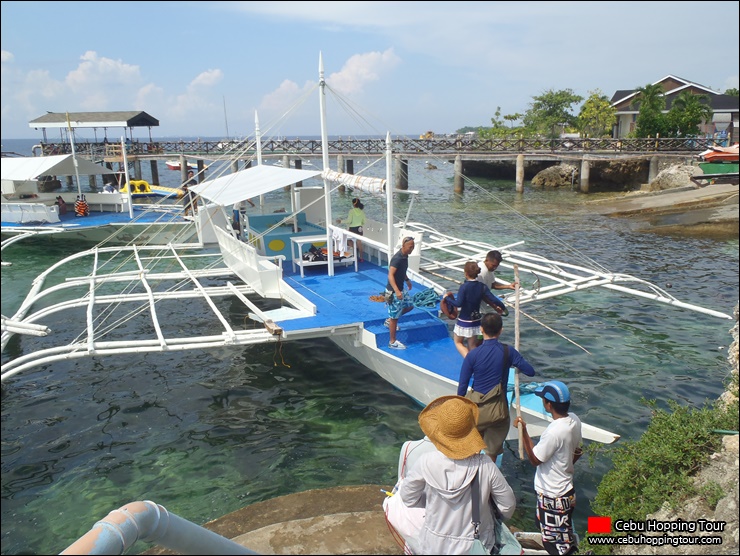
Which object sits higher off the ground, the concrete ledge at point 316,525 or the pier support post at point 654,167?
the pier support post at point 654,167

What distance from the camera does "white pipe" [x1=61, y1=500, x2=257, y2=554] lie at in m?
2.05

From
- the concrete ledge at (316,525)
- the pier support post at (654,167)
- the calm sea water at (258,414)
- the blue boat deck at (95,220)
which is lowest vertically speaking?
the calm sea water at (258,414)

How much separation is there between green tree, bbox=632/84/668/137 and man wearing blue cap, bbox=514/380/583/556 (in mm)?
46671

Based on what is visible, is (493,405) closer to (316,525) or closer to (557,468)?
(557,468)

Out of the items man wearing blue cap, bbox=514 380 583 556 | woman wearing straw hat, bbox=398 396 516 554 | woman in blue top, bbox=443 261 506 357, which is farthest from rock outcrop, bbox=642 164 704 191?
woman wearing straw hat, bbox=398 396 516 554

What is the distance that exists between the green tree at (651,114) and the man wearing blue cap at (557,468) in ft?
153

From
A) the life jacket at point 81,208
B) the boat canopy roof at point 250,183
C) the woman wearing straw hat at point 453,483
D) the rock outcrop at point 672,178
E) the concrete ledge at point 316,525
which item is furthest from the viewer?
the rock outcrop at point 672,178

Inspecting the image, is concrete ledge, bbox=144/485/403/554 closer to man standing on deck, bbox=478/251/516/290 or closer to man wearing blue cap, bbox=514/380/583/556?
man wearing blue cap, bbox=514/380/583/556

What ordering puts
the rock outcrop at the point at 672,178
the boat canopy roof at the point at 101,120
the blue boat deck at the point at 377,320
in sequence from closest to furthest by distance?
the blue boat deck at the point at 377,320 → the rock outcrop at the point at 672,178 → the boat canopy roof at the point at 101,120

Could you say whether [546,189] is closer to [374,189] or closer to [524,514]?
[374,189]

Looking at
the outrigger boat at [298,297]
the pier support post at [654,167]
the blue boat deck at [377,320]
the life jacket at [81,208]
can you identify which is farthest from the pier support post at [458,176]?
the blue boat deck at [377,320]

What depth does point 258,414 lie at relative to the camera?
9.19 m

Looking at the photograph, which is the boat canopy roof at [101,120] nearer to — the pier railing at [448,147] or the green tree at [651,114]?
the pier railing at [448,147]

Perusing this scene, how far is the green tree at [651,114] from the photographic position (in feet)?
143
